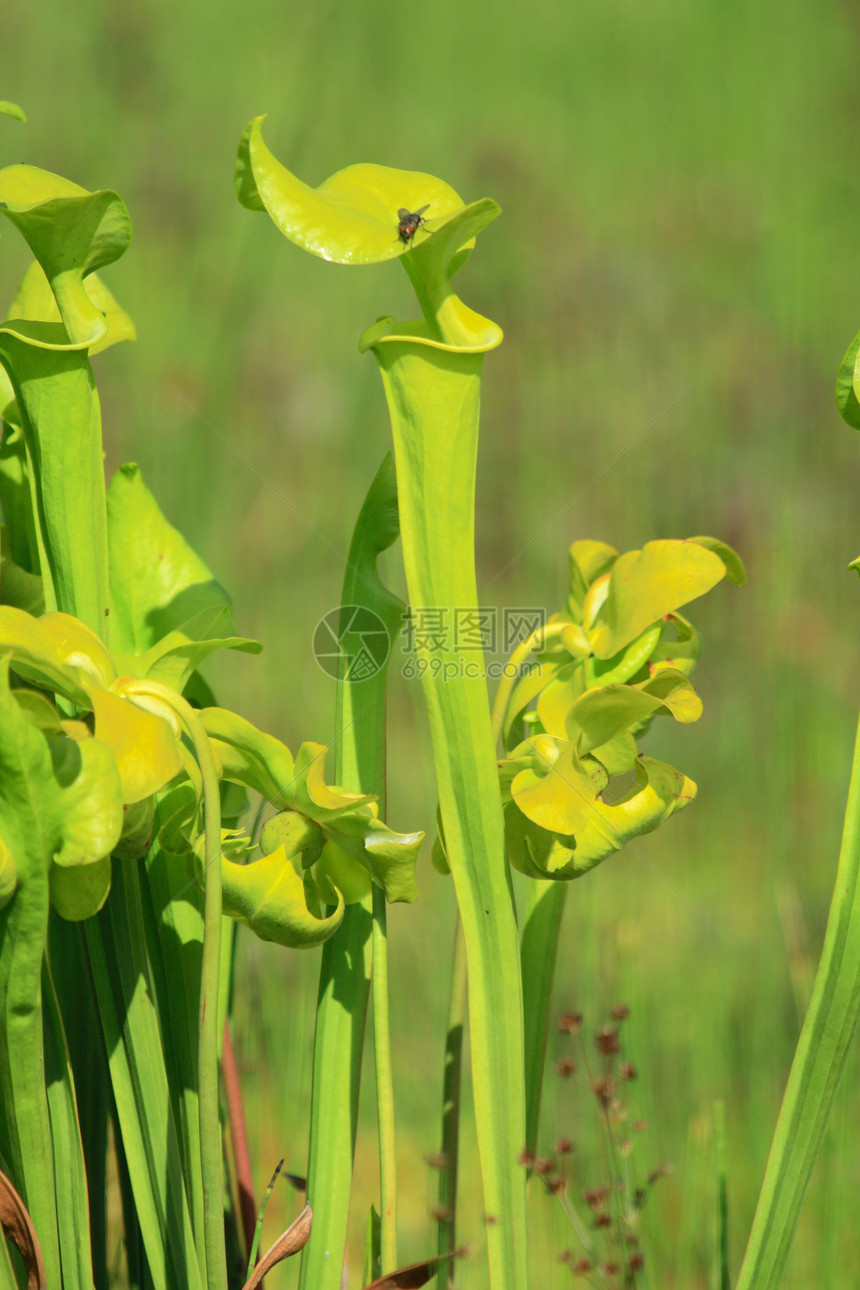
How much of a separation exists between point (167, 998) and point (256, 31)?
2995 millimetres

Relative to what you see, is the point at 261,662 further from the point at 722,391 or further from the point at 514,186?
the point at 514,186

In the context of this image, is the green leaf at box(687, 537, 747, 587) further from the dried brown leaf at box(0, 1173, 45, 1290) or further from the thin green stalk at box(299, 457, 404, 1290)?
the dried brown leaf at box(0, 1173, 45, 1290)

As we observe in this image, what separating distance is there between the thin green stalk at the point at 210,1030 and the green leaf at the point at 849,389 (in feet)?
0.89

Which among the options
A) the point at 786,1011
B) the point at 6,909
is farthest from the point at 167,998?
the point at 786,1011

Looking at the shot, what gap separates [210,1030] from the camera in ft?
1.04

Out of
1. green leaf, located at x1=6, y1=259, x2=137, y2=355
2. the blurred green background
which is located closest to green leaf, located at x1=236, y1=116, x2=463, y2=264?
green leaf, located at x1=6, y1=259, x2=137, y2=355

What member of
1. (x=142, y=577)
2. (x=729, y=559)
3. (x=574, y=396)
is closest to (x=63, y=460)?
(x=142, y=577)

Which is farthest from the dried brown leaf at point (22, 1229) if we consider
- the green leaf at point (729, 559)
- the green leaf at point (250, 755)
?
the green leaf at point (729, 559)

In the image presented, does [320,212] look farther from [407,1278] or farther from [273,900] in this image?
[407,1278]

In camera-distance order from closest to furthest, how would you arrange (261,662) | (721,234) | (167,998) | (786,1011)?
(167,998), (786,1011), (261,662), (721,234)

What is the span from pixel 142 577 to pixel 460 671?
0.15 metres

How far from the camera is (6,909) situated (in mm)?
311

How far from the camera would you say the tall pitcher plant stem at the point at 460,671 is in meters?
0.37

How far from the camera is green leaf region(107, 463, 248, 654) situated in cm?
42
